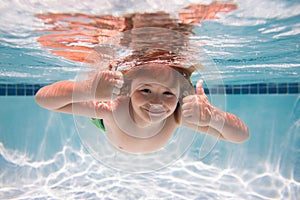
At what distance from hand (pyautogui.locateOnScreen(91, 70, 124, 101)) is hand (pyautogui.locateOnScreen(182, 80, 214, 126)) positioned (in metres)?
0.83

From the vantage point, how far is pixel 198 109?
3.67 meters

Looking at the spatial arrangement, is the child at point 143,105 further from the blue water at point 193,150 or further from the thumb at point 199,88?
the blue water at point 193,150

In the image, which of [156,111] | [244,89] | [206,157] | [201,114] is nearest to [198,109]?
[201,114]

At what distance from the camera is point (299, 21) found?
580 centimetres

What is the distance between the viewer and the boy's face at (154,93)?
3678mm

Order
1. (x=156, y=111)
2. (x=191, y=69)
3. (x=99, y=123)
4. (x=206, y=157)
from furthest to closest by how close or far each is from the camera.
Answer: (x=206, y=157) < (x=99, y=123) < (x=191, y=69) < (x=156, y=111)

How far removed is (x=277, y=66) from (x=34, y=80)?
985cm

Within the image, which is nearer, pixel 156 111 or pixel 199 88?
pixel 199 88

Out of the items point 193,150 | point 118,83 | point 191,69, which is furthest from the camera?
point 193,150

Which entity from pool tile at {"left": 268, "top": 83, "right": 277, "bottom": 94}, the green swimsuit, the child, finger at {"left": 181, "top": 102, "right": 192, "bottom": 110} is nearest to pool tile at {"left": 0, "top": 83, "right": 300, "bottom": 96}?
pool tile at {"left": 268, "top": 83, "right": 277, "bottom": 94}

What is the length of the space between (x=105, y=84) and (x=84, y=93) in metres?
0.26

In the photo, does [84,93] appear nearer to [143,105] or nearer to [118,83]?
[118,83]

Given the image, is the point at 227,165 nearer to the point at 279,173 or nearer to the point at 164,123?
the point at 279,173

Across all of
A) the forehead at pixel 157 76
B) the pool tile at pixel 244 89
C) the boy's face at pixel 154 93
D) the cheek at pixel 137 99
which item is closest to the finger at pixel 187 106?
the boy's face at pixel 154 93
